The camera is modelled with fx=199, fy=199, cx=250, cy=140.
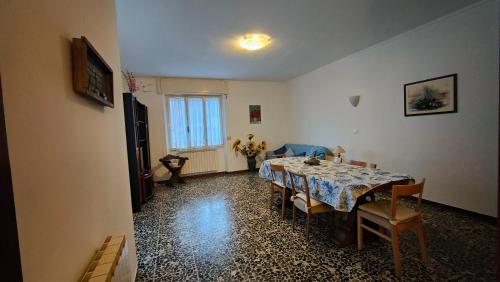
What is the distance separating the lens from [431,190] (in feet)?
9.83

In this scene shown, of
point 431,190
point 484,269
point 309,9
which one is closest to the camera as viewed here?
point 484,269

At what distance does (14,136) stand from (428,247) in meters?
3.07

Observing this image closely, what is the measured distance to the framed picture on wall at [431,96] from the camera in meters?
2.68

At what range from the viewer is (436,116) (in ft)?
9.33

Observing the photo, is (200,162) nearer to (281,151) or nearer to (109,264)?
(281,151)

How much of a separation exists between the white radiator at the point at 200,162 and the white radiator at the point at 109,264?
14.1 ft

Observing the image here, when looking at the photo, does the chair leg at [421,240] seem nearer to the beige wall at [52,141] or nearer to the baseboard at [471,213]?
the baseboard at [471,213]

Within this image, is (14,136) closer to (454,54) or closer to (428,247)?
(428,247)

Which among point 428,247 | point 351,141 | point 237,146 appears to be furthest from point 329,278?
point 237,146

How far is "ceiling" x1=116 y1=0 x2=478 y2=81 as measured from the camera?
2268mm

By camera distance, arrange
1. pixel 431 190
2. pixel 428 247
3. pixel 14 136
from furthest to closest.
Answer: pixel 431 190 < pixel 428 247 < pixel 14 136

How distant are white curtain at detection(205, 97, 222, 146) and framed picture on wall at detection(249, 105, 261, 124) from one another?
0.95 meters

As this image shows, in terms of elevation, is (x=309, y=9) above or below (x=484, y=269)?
above

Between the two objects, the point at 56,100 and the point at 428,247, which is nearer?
the point at 56,100
